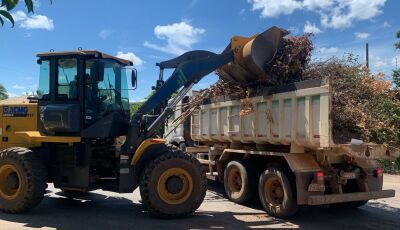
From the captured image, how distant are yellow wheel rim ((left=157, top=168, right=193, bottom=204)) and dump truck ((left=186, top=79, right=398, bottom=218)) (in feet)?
4.96

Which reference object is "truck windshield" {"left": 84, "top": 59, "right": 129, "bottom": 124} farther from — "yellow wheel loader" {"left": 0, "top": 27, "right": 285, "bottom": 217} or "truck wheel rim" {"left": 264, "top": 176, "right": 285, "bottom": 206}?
"truck wheel rim" {"left": 264, "top": 176, "right": 285, "bottom": 206}

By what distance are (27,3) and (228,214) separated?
6.53m

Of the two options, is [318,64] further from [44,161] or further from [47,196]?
[47,196]

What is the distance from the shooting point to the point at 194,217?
8320 mm

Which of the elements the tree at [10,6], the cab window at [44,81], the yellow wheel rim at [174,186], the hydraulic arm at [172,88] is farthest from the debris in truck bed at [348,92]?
the tree at [10,6]

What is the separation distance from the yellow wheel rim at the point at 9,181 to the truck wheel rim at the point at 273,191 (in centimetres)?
469

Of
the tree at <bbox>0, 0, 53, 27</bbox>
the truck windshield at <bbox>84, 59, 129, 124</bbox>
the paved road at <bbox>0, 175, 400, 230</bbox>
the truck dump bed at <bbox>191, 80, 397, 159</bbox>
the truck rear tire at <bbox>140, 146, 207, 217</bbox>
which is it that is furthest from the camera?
the truck windshield at <bbox>84, 59, 129, 124</bbox>

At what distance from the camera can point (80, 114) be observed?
8570 millimetres

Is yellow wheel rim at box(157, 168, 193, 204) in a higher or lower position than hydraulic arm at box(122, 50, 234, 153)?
→ lower

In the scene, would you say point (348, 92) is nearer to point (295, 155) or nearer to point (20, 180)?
point (295, 155)

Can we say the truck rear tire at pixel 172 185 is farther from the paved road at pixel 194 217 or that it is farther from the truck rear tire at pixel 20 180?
the truck rear tire at pixel 20 180

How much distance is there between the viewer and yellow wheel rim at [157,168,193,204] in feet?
26.8

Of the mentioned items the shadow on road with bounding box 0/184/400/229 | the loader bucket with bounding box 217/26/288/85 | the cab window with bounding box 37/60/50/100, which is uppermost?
the loader bucket with bounding box 217/26/288/85

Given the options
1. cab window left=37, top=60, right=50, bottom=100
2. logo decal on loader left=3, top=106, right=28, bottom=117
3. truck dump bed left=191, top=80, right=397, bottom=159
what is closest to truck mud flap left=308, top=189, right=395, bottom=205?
truck dump bed left=191, top=80, right=397, bottom=159
